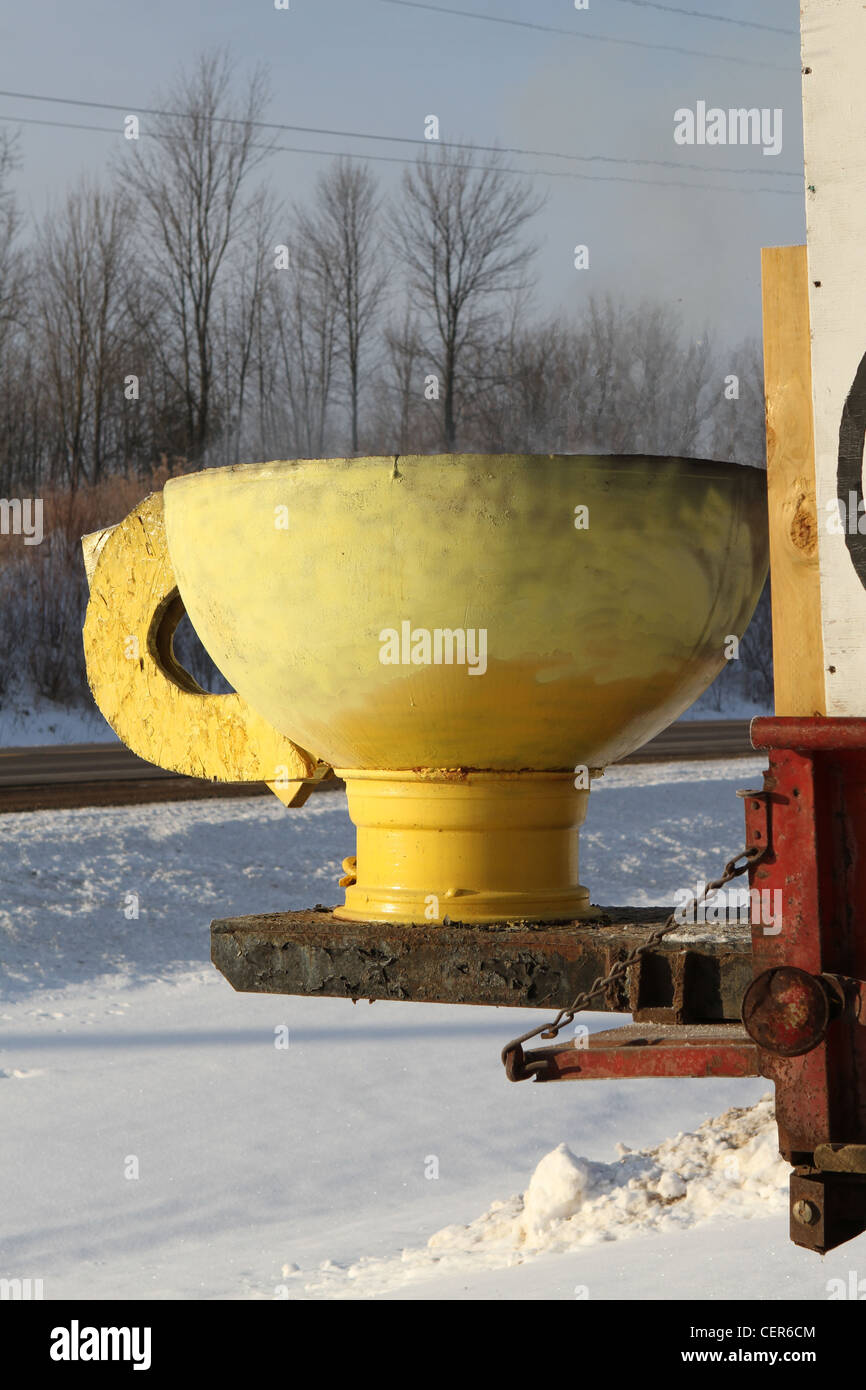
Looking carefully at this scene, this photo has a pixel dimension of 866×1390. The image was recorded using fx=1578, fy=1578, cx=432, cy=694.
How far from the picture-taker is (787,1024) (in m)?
1.68

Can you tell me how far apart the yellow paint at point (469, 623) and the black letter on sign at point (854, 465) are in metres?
0.35

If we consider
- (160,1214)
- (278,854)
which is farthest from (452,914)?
(278,854)

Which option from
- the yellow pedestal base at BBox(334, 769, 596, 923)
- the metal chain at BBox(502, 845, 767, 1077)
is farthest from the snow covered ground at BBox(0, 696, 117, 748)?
the metal chain at BBox(502, 845, 767, 1077)

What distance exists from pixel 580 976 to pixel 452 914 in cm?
24

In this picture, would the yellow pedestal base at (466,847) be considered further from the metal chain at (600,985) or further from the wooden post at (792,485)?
the wooden post at (792,485)

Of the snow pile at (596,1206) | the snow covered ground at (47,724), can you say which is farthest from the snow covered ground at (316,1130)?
the snow covered ground at (47,724)

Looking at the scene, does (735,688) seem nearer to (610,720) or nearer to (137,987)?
(137,987)

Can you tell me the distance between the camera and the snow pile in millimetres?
3623

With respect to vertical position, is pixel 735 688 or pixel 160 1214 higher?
pixel 735 688

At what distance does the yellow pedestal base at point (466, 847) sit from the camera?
2191 mm

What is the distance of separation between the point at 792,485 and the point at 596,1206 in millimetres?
2501

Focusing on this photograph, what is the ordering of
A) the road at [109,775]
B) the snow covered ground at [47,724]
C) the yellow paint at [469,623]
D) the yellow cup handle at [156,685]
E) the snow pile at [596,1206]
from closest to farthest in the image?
the yellow paint at [469,623]
the yellow cup handle at [156,685]
the snow pile at [596,1206]
the road at [109,775]
the snow covered ground at [47,724]

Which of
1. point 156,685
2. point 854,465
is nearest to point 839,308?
point 854,465

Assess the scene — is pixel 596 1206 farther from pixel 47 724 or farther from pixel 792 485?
pixel 47 724
